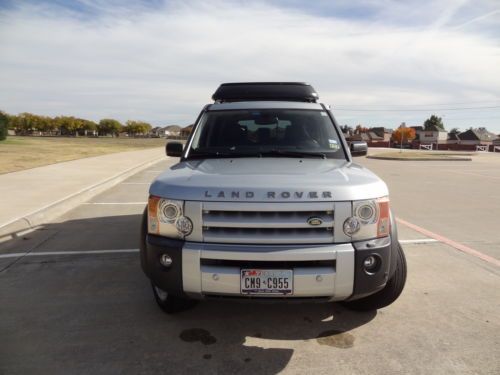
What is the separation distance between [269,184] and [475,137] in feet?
405

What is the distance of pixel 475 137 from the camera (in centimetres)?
10900

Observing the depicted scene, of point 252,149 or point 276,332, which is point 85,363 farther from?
point 252,149

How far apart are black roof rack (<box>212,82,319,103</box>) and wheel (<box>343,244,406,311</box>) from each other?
2674 mm

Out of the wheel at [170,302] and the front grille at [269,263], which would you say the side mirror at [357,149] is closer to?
the front grille at [269,263]

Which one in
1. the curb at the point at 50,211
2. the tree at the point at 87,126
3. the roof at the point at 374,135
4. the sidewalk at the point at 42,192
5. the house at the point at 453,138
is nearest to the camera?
the curb at the point at 50,211

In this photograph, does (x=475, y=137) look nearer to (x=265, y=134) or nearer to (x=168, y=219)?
(x=265, y=134)

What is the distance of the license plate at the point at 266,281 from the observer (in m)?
2.66

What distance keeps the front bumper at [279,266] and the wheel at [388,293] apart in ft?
1.76

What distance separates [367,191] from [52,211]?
608 cm

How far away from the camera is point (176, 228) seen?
2818mm

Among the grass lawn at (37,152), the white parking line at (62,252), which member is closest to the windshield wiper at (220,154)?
the white parking line at (62,252)

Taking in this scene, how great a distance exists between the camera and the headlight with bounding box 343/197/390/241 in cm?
275

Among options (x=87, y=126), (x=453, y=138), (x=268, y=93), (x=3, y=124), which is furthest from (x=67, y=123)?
(x=268, y=93)

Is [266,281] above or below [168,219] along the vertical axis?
below
